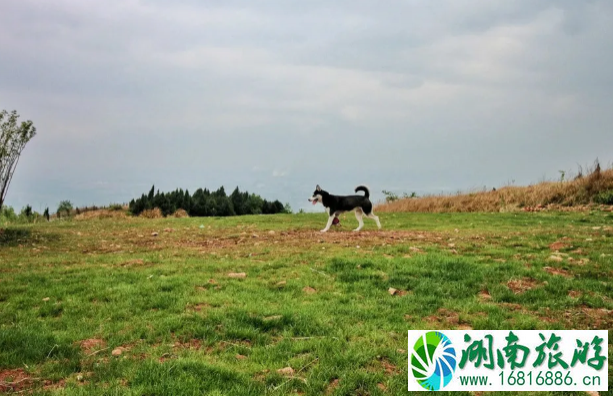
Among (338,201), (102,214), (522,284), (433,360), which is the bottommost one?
(433,360)

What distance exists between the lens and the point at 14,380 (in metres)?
5.12

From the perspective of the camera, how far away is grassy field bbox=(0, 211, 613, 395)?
5.12 metres

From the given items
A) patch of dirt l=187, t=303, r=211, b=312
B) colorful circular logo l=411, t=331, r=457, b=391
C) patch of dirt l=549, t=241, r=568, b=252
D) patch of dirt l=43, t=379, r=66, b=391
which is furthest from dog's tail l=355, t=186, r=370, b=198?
patch of dirt l=43, t=379, r=66, b=391

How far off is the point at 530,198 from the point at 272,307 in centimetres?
2324

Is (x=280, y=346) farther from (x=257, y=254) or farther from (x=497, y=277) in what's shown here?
(x=257, y=254)

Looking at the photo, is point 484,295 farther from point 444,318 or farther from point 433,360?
point 433,360

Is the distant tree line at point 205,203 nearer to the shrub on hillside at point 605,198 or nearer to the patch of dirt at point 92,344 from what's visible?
the shrub on hillside at point 605,198

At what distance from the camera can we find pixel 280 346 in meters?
5.85

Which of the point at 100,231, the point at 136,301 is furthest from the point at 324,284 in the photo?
the point at 100,231

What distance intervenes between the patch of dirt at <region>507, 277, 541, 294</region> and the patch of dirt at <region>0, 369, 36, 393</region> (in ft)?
23.5

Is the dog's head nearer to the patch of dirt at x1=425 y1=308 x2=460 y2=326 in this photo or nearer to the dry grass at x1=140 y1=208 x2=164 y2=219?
the patch of dirt at x1=425 y1=308 x2=460 y2=326

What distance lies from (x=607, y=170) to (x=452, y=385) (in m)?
26.6

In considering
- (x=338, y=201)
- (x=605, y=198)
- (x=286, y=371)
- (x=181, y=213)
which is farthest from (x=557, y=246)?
(x=181, y=213)

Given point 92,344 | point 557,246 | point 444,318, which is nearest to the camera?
point 92,344
